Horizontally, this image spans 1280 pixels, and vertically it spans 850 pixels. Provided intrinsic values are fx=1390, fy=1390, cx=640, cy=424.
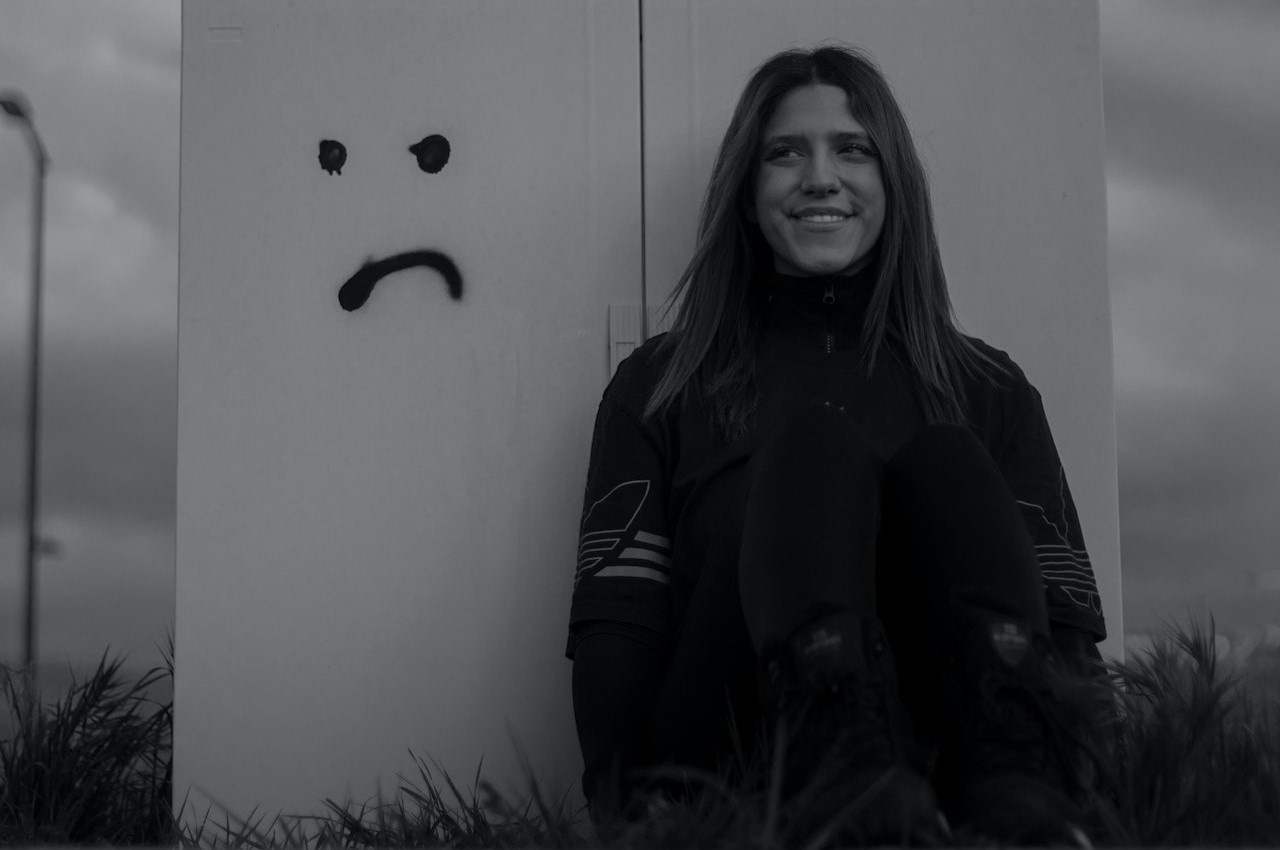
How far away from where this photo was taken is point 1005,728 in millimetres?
1593

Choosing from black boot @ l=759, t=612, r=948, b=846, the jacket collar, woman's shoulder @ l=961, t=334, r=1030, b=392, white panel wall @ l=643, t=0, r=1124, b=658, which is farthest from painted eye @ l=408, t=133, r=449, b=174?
black boot @ l=759, t=612, r=948, b=846

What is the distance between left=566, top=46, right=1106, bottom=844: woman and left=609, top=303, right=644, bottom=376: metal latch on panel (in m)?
0.18

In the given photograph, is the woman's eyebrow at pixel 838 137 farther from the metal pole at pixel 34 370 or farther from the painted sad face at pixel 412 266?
the metal pole at pixel 34 370

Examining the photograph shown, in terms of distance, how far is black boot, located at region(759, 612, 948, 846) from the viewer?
144 centimetres

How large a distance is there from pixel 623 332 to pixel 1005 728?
128cm

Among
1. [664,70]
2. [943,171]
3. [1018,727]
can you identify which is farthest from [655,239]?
[1018,727]

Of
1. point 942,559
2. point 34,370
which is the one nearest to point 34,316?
point 34,370

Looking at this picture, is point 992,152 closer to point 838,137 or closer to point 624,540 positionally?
point 838,137

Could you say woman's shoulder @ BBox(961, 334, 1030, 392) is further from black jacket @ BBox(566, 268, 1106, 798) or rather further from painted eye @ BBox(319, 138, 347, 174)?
painted eye @ BBox(319, 138, 347, 174)

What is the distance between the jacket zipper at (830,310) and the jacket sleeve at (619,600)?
35cm

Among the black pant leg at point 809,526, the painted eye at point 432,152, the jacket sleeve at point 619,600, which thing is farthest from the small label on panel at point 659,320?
the black pant leg at point 809,526

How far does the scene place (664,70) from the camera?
2.73m

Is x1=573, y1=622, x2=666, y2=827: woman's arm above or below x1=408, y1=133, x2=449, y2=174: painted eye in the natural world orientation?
below

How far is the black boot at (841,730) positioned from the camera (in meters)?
1.44
